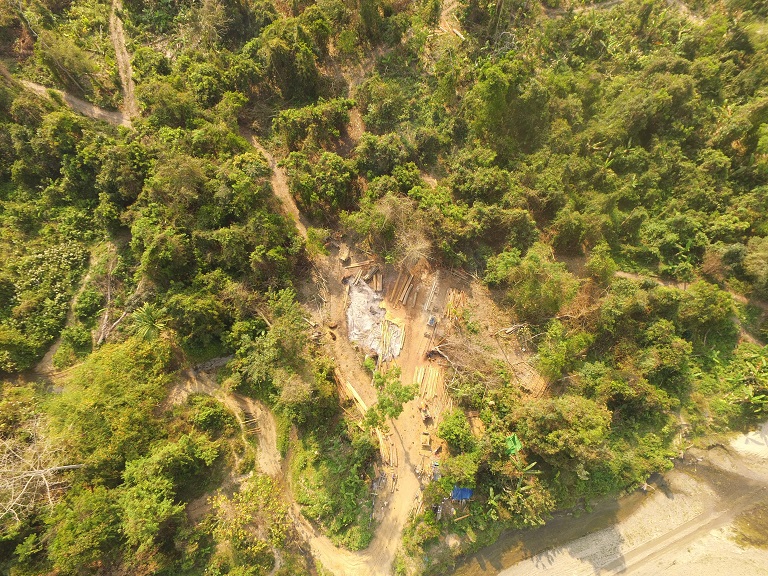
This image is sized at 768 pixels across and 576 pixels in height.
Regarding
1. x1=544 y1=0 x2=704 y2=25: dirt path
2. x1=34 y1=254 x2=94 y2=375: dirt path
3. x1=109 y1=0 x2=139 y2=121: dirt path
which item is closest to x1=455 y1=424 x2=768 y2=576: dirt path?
x1=34 y1=254 x2=94 y2=375: dirt path

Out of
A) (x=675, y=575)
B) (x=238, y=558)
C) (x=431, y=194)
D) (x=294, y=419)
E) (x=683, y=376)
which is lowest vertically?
(x=675, y=575)

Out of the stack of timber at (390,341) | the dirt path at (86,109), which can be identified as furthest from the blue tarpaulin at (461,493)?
the dirt path at (86,109)

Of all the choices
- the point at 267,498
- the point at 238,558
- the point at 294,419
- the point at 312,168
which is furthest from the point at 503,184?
the point at 238,558

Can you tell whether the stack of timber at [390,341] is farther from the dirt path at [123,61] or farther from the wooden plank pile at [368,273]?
the dirt path at [123,61]

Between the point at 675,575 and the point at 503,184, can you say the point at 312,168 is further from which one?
the point at 675,575

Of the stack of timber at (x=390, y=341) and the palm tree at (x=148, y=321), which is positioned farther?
the stack of timber at (x=390, y=341)
